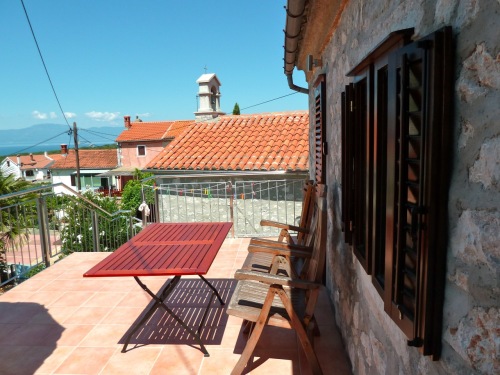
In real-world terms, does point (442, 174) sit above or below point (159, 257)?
above

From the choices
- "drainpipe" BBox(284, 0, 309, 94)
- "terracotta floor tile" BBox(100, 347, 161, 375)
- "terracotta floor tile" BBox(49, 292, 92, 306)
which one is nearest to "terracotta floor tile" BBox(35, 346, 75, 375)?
"terracotta floor tile" BBox(100, 347, 161, 375)

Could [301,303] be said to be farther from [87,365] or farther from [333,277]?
[87,365]

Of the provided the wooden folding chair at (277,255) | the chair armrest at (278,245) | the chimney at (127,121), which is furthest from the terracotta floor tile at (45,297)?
the chimney at (127,121)

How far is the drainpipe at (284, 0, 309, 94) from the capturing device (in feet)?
9.57

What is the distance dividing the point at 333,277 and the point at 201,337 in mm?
1190

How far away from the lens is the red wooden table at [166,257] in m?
2.46

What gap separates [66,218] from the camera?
6922 millimetres

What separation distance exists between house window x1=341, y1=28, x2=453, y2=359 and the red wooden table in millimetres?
1311

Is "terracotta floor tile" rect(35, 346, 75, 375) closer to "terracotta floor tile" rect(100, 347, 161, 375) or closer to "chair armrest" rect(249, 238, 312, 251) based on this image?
"terracotta floor tile" rect(100, 347, 161, 375)

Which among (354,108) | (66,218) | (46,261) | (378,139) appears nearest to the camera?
(378,139)

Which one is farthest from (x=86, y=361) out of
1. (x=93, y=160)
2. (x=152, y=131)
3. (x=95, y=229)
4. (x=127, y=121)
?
(x=93, y=160)

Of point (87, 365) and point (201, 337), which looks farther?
point (201, 337)

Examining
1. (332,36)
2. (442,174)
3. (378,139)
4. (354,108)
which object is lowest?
(442,174)

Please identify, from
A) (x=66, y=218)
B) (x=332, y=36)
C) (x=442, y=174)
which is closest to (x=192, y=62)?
(x=66, y=218)
